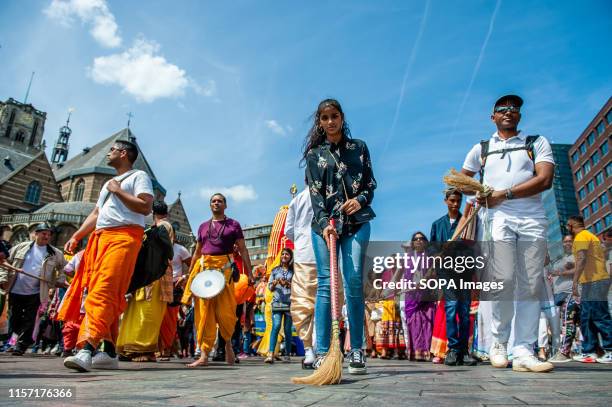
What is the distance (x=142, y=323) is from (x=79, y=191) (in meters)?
56.6

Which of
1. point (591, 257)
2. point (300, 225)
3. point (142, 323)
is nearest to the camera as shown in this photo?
point (300, 225)

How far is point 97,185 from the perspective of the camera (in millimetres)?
54844

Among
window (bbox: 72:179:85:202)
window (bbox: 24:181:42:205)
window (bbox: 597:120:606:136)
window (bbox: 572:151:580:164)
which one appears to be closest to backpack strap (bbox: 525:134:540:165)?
window (bbox: 24:181:42:205)

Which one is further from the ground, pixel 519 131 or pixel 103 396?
pixel 519 131

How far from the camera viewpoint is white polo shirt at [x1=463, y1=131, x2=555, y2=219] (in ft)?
12.5

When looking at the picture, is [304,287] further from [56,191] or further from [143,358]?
[56,191]

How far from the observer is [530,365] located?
3385 millimetres

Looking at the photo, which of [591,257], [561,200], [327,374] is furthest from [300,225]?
[561,200]

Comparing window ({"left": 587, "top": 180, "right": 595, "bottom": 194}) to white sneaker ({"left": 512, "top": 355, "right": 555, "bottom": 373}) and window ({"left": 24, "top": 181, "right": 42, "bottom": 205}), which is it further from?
window ({"left": 24, "top": 181, "right": 42, "bottom": 205})

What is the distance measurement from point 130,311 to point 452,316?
13.3 ft

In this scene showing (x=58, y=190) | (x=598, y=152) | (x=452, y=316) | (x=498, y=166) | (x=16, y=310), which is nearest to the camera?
(x=498, y=166)

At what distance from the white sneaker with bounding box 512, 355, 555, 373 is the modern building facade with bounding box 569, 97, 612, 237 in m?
64.0

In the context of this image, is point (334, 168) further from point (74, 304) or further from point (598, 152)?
point (598, 152)

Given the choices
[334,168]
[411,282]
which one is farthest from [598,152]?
[334,168]
